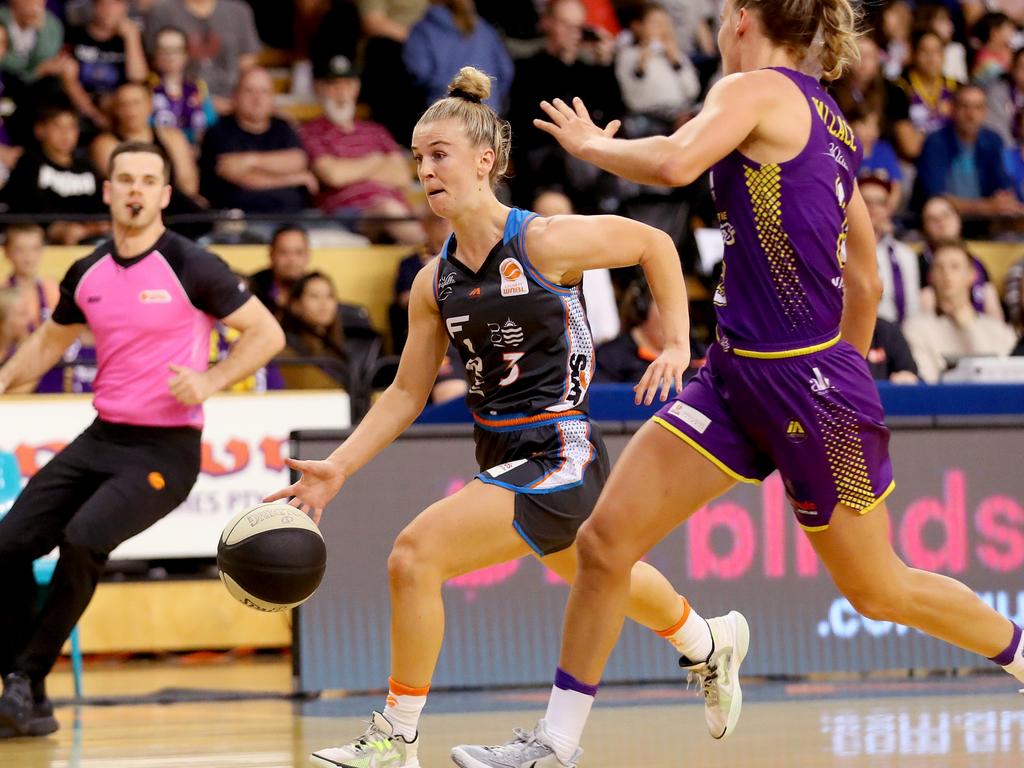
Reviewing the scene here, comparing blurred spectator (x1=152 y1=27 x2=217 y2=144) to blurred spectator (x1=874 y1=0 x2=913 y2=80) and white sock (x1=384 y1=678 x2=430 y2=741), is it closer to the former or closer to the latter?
blurred spectator (x1=874 y1=0 x2=913 y2=80)

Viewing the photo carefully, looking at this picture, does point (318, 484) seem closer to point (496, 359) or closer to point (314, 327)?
point (496, 359)

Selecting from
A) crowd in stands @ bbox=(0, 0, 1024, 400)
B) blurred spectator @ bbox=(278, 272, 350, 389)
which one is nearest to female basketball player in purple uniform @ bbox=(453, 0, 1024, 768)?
crowd in stands @ bbox=(0, 0, 1024, 400)

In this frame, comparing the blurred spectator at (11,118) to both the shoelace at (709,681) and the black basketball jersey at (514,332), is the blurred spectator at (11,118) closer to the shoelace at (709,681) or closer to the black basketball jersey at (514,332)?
the black basketball jersey at (514,332)

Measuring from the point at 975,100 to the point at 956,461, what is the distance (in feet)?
20.4

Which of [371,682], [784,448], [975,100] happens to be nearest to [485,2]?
[975,100]

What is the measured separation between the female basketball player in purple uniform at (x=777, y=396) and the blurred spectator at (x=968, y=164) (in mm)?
8900

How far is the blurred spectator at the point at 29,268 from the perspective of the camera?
9.82 m

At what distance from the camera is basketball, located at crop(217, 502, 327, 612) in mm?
5152

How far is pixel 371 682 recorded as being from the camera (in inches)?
302

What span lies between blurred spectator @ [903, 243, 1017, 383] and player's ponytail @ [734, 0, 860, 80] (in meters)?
6.01

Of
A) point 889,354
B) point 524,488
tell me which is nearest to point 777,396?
point 524,488

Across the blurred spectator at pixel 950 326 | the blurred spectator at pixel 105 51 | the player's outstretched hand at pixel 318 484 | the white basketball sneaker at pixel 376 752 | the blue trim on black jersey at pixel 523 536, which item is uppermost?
the player's outstretched hand at pixel 318 484

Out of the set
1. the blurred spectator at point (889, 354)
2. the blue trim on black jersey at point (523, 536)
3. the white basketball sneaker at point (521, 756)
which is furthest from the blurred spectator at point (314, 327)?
the white basketball sneaker at point (521, 756)

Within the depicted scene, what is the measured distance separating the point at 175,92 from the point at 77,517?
5.76 m
